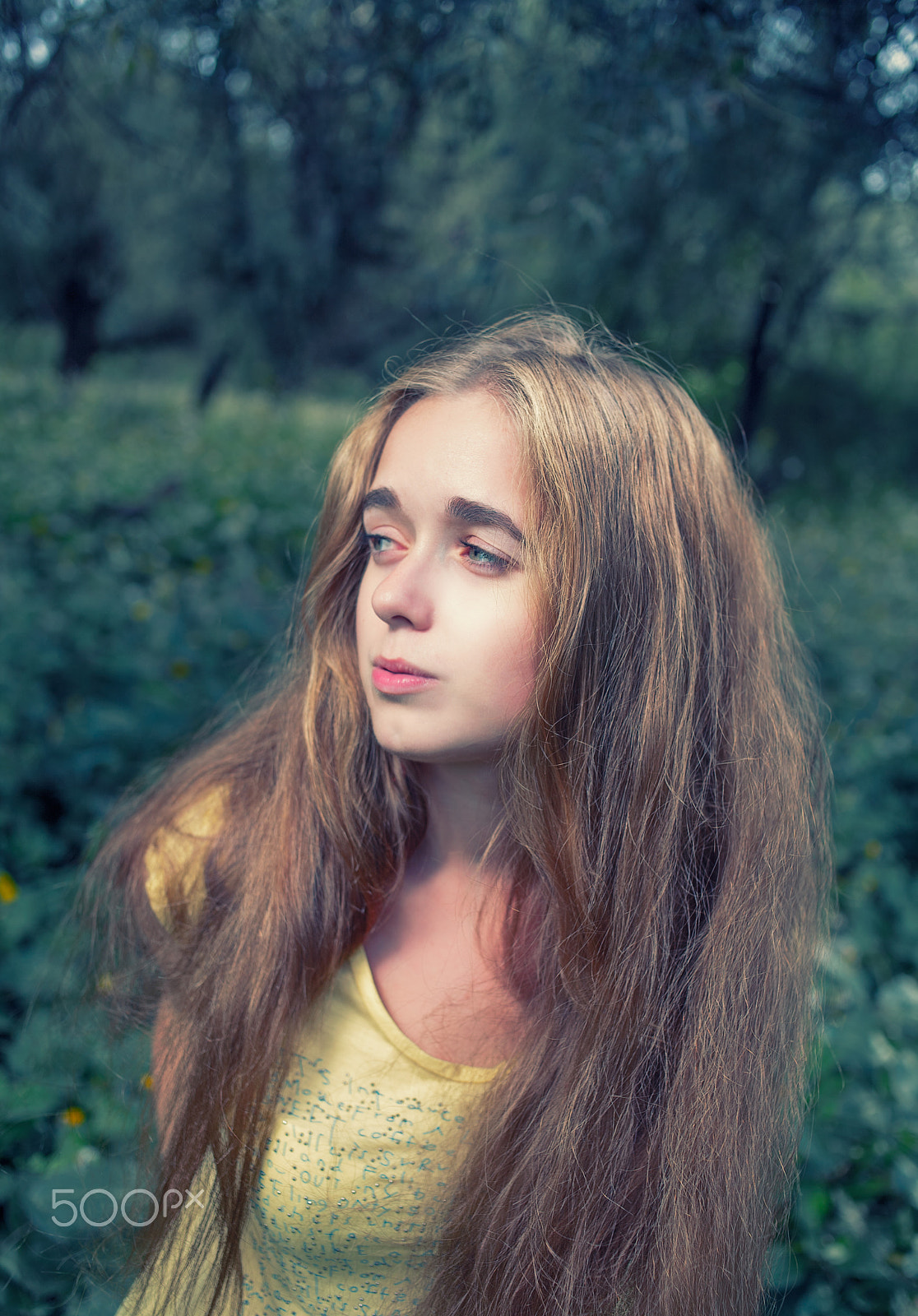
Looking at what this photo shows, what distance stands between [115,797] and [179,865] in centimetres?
95

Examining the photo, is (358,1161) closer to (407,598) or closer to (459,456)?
(407,598)

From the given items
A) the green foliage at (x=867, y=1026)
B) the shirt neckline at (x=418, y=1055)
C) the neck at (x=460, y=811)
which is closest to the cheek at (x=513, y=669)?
the neck at (x=460, y=811)

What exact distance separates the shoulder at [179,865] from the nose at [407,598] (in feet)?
1.61

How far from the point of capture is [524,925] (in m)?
1.12

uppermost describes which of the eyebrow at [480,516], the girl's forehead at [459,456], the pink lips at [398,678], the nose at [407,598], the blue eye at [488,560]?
the girl's forehead at [459,456]

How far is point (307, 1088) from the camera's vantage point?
1.08 meters

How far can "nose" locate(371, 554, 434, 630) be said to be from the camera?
978 millimetres

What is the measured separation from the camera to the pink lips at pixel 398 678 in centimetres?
98

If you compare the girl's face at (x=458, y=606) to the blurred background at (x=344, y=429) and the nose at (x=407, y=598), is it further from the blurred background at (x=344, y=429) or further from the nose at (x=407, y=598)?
the blurred background at (x=344, y=429)

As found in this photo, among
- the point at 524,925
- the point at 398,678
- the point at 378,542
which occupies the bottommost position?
the point at 524,925

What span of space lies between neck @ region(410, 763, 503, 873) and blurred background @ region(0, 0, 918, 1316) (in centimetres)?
60

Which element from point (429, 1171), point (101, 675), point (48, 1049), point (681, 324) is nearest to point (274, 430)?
point (681, 324)

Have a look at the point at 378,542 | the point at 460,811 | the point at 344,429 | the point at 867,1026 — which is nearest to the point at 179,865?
the point at 460,811

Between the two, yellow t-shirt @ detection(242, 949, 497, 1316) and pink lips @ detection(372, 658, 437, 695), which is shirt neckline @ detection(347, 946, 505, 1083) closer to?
yellow t-shirt @ detection(242, 949, 497, 1316)
